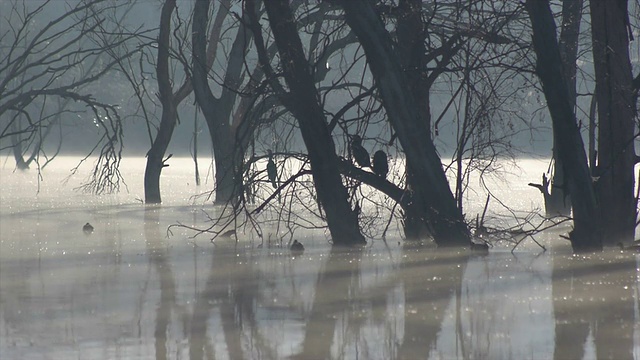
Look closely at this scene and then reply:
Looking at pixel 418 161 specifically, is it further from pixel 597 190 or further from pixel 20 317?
pixel 20 317

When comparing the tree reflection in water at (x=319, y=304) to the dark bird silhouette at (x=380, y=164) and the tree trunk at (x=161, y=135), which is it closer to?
the dark bird silhouette at (x=380, y=164)

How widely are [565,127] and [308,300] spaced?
147 inches

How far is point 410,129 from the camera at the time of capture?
11047 mm

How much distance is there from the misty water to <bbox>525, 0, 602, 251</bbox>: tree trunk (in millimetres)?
320

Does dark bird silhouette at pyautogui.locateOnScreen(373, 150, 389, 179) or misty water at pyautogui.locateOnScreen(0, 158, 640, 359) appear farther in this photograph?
dark bird silhouette at pyautogui.locateOnScreen(373, 150, 389, 179)

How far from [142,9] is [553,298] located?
92996 mm

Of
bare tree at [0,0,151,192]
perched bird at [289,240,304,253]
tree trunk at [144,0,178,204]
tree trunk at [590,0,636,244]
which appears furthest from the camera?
tree trunk at [144,0,178,204]

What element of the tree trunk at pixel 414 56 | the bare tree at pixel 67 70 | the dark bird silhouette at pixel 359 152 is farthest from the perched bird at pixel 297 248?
the bare tree at pixel 67 70

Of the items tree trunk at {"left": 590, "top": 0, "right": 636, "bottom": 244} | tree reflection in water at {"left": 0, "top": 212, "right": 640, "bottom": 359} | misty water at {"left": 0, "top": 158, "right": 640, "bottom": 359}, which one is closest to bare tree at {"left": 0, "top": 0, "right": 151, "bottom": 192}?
misty water at {"left": 0, "top": 158, "right": 640, "bottom": 359}

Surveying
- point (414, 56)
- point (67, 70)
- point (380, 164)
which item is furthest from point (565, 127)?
point (67, 70)

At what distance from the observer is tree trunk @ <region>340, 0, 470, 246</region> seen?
10.9 metres

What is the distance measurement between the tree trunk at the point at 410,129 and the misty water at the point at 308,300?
0.37m

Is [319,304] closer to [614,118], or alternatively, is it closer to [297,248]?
[297,248]

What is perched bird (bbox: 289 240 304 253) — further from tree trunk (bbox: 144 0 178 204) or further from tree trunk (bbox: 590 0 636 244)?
tree trunk (bbox: 144 0 178 204)
